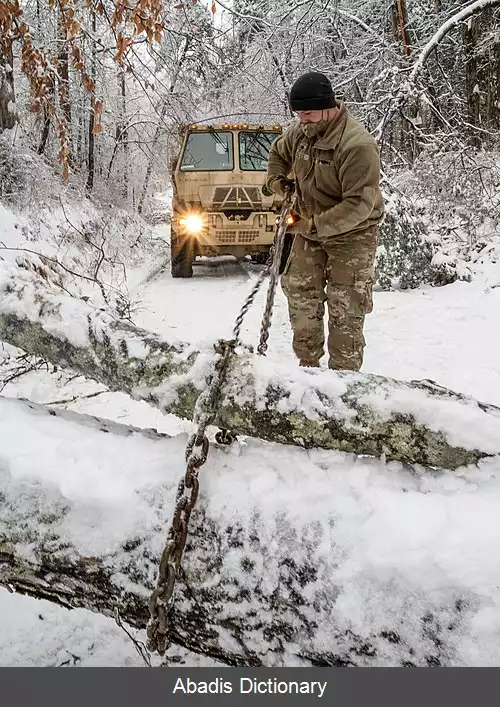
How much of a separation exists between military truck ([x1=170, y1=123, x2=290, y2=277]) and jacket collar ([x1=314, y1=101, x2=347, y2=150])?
15.4 ft

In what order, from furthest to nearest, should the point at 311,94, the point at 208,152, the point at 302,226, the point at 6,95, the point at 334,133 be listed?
→ the point at 208,152, the point at 6,95, the point at 302,226, the point at 334,133, the point at 311,94

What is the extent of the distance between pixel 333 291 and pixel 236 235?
482 centimetres

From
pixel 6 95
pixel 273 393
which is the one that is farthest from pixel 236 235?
pixel 273 393

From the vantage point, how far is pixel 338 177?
2814 mm

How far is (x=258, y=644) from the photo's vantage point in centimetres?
132

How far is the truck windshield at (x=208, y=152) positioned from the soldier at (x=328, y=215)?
5.27 metres

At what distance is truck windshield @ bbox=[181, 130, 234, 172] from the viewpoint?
8234mm

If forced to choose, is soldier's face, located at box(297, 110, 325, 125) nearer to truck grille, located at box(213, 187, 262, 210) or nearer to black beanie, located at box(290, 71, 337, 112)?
black beanie, located at box(290, 71, 337, 112)

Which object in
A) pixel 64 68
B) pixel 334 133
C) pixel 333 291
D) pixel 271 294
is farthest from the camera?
pixel 64 68

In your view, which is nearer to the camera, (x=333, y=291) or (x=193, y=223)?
(x=333, y=291)

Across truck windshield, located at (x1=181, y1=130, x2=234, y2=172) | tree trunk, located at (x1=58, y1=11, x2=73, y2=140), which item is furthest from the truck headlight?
tree trunk, located at (x1=58, y1=11, x2=73, y2=140)

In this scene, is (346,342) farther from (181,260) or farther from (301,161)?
(181,260)
